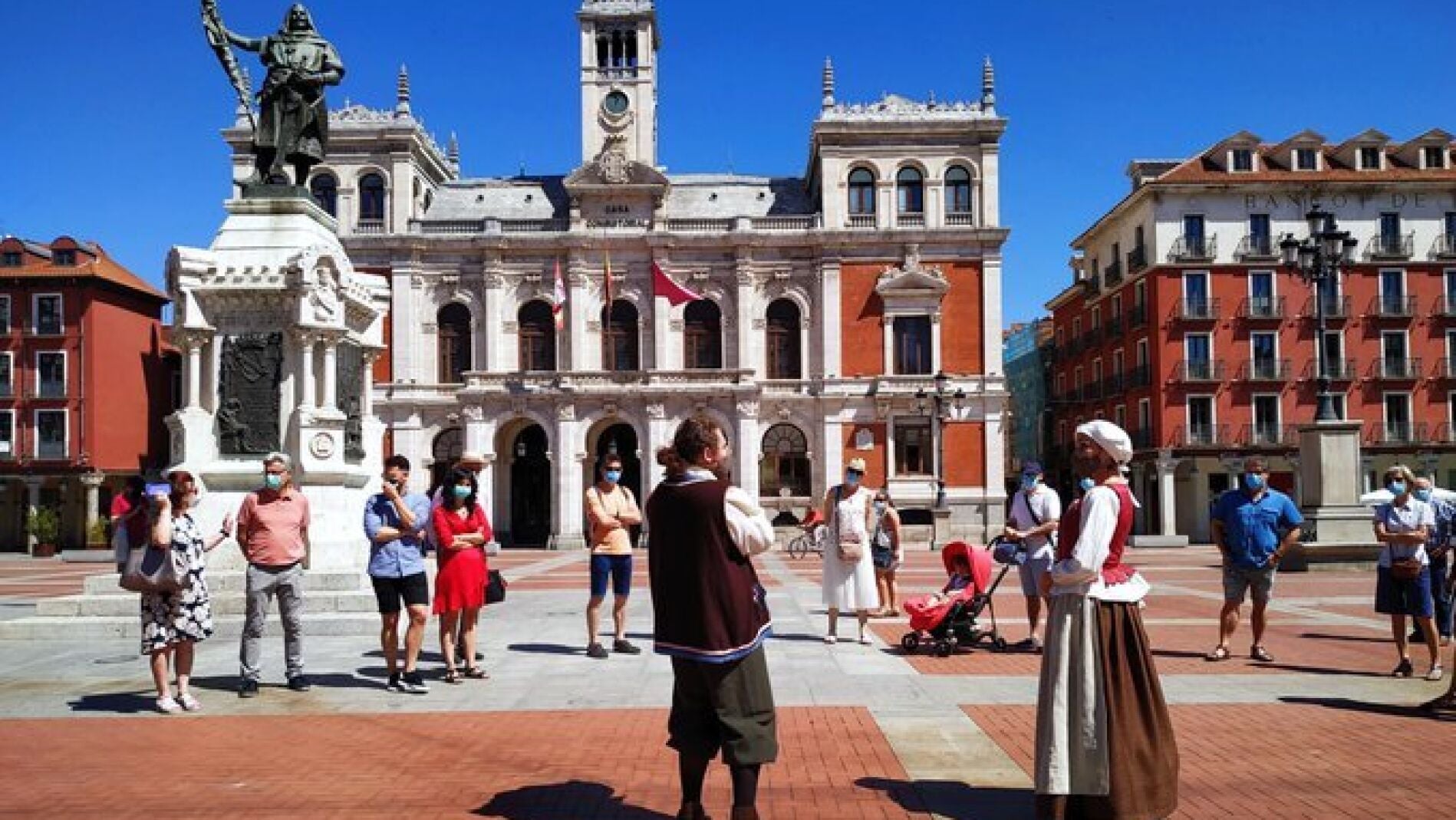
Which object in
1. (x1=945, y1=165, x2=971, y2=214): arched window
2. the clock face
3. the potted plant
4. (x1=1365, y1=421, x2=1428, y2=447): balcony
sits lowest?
the potted plant

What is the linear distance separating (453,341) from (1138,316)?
28189 millimetres

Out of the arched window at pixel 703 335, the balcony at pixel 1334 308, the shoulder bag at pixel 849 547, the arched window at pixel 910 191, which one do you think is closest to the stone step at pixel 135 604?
the shoulder bag at pixel 849 547

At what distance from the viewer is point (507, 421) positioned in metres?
42.7

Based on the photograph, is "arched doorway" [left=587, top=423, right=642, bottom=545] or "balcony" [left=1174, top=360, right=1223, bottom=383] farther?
"balcony" [left=1174, top=360, right=1223, bottom=383]

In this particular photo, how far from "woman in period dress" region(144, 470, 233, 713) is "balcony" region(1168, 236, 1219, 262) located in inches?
1732

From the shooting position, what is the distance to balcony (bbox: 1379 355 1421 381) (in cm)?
4528

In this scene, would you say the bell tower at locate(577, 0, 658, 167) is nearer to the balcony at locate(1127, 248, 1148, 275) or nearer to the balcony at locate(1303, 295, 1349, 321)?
the balcony at locate(1127, 248, 1148, 275)

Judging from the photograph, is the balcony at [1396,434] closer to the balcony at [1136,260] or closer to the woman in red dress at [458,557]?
the balcony at [1136,260]

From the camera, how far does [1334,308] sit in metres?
45.3

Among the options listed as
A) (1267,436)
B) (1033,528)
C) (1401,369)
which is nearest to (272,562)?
(1033,528)

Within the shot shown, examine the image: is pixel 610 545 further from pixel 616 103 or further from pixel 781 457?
pixel 616 103

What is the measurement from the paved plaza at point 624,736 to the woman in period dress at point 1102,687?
0.55 metres

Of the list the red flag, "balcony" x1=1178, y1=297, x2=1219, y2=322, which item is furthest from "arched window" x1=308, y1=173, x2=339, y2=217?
"balcony" x1=1178, y1=297, x2=1219, y2=322

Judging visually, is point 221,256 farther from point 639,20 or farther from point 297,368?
point 639,20
